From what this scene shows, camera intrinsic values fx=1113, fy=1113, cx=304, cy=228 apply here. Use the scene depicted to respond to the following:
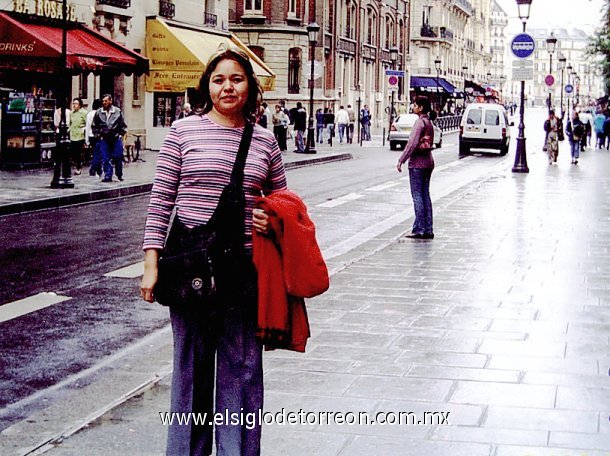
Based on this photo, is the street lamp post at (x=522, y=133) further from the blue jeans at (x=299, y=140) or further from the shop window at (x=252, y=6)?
the shop window at (x=252, y=6)

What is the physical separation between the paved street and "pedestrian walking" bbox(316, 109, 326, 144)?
33.7 m

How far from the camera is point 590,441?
5.16m

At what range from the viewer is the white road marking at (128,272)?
10.9 meters

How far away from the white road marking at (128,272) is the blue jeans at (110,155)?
11.0 metres

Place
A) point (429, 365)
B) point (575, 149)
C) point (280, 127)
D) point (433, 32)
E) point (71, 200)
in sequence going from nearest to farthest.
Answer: point (429, 365)
point (71, 200)
point (575, 149)
point (280, 127)
point (433, 32)

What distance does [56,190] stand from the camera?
790 inches

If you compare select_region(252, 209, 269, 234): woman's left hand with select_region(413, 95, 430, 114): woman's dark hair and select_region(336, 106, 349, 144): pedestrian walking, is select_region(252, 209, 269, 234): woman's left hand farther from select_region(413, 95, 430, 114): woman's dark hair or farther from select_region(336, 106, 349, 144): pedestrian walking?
select_region(336, 106, 349, 144): pedestrian walking

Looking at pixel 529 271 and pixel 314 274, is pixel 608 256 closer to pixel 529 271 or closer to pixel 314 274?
pixel 529 271

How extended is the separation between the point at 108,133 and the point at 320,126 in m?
25.9

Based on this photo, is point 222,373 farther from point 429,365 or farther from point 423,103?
point 423,103

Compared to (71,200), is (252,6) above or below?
above

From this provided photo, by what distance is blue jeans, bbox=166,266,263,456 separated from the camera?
4395mm

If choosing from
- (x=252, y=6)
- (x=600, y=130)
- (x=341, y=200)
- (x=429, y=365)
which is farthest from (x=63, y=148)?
(x=252, y=6)

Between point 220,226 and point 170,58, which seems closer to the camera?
point 220,226
